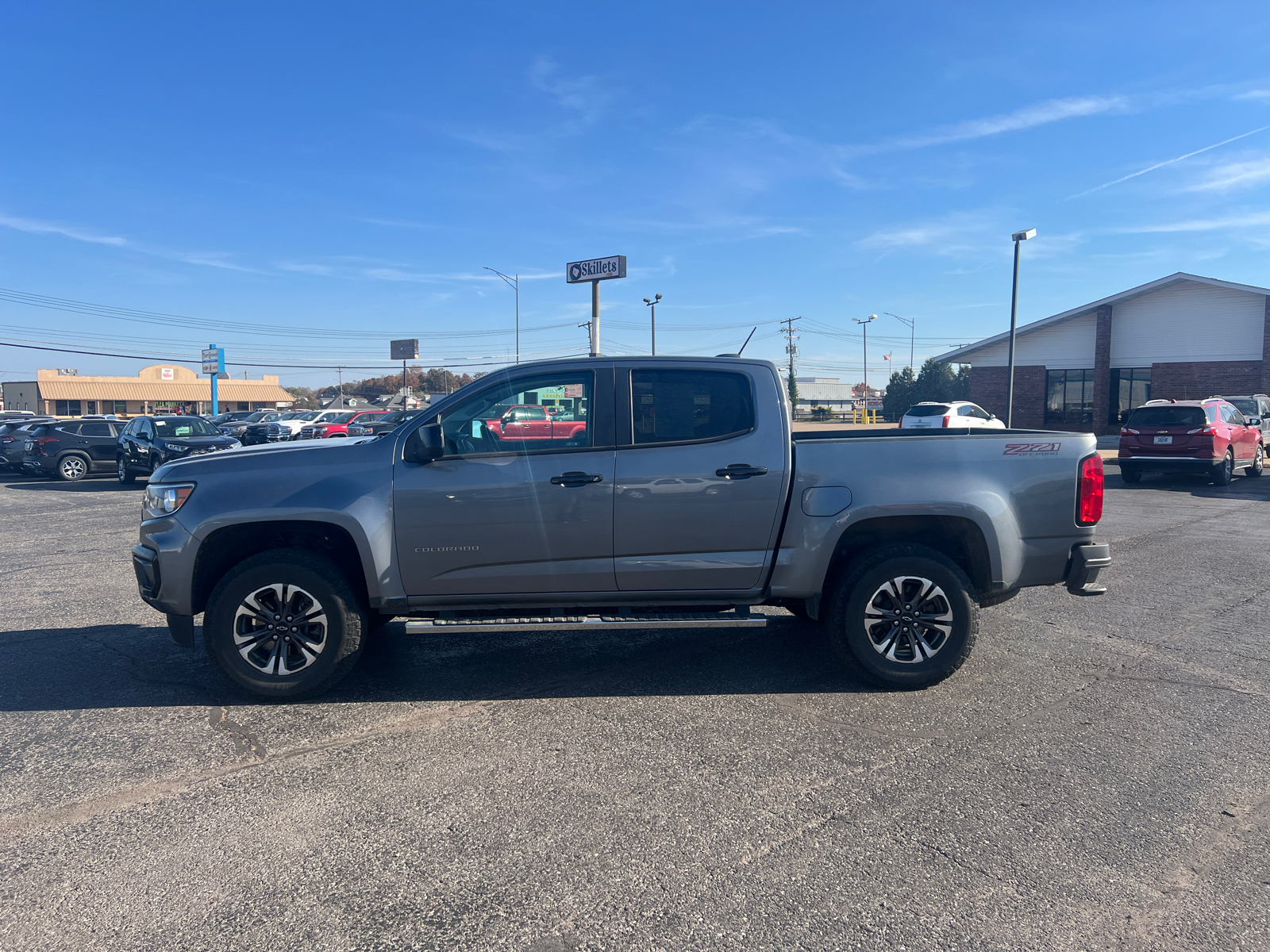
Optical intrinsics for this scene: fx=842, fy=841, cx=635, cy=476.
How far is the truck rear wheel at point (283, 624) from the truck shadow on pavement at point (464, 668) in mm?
210

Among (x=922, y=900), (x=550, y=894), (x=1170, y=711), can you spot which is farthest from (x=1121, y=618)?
(x=550, y=894)

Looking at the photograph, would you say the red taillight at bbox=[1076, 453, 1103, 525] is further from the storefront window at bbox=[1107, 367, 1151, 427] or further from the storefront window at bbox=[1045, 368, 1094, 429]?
the storefront window at bbox=[1045, 368, 1094, 429]

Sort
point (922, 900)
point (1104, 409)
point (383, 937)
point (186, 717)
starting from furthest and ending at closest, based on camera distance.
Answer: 1. point (1104, 409)
2. point (186, 717)
3. point (922, 900)
4. point (383, 937)

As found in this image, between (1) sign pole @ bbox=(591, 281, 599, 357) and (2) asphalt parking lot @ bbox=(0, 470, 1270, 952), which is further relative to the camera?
(1) sign pole @ bbox=(591, 281, 599, 357)

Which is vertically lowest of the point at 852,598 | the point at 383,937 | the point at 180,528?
the point at 383,937

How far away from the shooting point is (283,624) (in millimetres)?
4832

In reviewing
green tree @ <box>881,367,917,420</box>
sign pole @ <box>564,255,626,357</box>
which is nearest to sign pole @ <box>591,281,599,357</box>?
sign pole @ <box>564,255,626,357</box>

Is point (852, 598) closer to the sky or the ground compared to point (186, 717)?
closer to the sky

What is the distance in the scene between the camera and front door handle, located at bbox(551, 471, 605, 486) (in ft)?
15.9

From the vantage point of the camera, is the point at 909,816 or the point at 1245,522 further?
the point at 1245,522

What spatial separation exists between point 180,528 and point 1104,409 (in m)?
39.9

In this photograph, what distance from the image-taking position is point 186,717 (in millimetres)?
4660

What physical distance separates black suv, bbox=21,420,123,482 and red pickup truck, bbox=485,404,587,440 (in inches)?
831

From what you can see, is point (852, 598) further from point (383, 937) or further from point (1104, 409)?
point (1104, 409)
